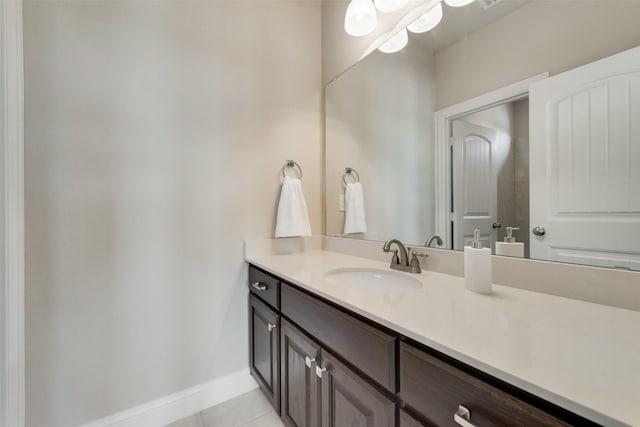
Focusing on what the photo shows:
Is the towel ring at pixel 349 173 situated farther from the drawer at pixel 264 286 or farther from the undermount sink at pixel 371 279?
the drawer at pixel 264 286

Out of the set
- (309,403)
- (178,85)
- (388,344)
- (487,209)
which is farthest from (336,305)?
(178,85)

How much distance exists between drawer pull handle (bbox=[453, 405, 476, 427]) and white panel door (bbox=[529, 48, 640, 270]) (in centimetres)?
63

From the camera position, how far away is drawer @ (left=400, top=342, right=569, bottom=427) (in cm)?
43

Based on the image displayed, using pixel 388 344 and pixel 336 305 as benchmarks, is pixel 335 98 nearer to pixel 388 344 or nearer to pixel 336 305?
pixel 336 305

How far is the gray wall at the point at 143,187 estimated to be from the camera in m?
1.07

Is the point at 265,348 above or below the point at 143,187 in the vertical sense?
below

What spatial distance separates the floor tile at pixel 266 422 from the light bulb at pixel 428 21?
2.04 m

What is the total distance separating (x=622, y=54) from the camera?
0.72m

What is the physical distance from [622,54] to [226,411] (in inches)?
83.0

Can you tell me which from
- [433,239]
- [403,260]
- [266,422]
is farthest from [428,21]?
[266,422]

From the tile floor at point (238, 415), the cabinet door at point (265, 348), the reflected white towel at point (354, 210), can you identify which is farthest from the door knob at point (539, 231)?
the tile floor at point (238, 415)

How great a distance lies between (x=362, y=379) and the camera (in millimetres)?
729

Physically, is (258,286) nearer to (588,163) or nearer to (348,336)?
(348,336)

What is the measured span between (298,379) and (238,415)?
0.60m
